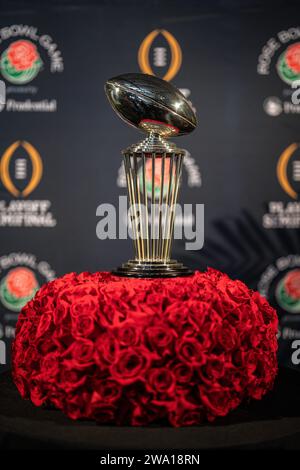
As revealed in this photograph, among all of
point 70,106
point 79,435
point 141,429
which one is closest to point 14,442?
point 79,435

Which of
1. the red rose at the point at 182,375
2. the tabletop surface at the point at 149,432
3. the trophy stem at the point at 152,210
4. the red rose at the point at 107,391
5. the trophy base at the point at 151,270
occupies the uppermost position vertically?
the trophy stem at the point at 152,210

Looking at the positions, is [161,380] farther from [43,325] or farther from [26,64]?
[26,64]

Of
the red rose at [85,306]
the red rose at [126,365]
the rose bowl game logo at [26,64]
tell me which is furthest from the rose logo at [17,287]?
the red rose at [126,365]

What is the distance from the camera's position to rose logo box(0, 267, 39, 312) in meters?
2.66

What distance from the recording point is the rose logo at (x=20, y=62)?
2.66 meters

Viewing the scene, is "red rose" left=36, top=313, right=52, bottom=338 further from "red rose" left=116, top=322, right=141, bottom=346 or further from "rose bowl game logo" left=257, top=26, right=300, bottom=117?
"rose bowl game logo" left=257, top=26, right=300, bottom=117

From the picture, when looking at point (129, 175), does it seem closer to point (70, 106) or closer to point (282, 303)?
point (70, 106)

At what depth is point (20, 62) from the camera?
8.78ft

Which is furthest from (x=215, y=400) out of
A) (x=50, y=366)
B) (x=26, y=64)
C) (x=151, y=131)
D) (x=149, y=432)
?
(x=26, y=64)

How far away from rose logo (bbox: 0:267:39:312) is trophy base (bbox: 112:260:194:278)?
1.22 meters

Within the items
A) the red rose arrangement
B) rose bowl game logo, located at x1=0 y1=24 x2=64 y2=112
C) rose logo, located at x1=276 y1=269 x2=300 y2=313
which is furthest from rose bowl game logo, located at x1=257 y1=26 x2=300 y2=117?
the red rose arrangement

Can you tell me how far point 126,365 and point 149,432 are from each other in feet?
0.51

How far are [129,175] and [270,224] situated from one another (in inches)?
48.6

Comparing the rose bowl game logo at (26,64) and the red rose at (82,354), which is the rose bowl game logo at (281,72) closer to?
the rose bowl game logo at (26,64)
